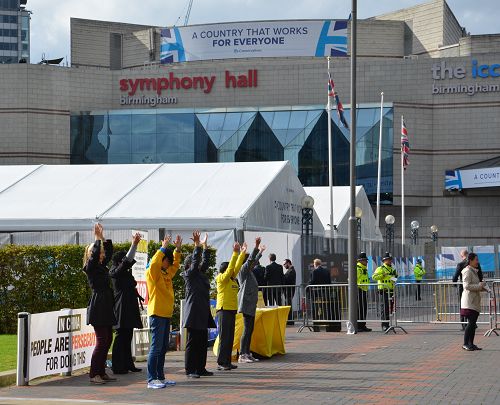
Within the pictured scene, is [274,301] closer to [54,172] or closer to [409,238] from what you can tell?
[54,172]

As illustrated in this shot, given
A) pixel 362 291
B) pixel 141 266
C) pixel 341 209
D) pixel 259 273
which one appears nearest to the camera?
pixel 141 266

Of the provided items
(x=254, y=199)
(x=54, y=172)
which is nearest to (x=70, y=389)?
(x=254, y=199)

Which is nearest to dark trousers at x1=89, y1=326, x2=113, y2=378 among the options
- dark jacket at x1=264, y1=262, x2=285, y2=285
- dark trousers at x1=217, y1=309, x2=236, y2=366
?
dark trousers at x1=217, y1=309, x2=236, y2=366

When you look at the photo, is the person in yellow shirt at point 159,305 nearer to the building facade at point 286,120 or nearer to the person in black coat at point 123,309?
the person in black coat at point 123,309

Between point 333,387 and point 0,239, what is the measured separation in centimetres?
1292

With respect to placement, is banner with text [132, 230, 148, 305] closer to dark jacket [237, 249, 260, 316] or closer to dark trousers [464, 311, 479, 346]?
dark jacket [237, 249, 260, 316]

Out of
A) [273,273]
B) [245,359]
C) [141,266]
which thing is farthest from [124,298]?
[273,273]

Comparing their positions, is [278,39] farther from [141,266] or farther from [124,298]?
[124,298]

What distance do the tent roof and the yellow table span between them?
7.70 metres

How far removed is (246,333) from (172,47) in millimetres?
55488

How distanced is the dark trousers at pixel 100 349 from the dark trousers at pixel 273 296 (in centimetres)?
1104

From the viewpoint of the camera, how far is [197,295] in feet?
45.6

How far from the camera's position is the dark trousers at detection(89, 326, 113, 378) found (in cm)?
1298

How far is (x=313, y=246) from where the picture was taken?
1190 inches
